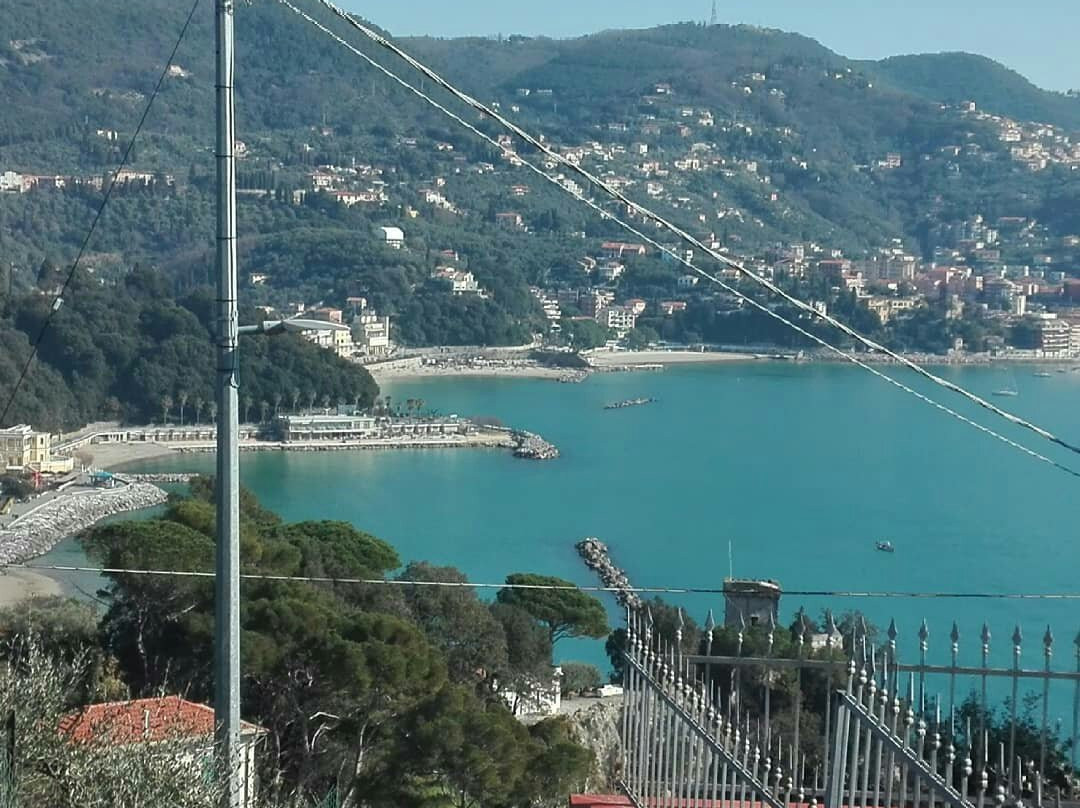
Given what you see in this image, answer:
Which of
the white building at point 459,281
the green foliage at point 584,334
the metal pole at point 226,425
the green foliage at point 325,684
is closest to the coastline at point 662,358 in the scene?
the green foliage at point 584,334

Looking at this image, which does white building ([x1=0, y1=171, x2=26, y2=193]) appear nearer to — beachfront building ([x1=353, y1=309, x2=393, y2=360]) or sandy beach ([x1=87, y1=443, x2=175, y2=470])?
beachfront building ([x1=353, y1=309, x2=393, y2=360])

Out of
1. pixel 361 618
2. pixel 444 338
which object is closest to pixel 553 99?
pixel 444 338

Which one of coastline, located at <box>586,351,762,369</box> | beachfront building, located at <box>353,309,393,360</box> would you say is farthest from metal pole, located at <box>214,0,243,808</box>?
coastline, located at <box>586,351,762,369</box>

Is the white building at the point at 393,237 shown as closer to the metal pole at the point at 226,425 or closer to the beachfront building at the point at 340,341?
the beachfront building at the point at 340,341

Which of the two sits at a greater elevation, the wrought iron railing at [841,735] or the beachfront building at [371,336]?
the wrought iron railing at [841,735]

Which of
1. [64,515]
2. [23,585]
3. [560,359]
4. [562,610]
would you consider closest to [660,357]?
[560,359]
